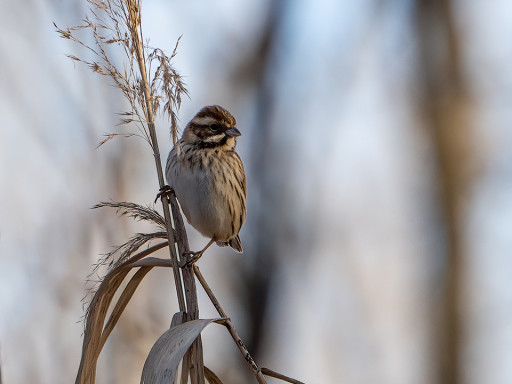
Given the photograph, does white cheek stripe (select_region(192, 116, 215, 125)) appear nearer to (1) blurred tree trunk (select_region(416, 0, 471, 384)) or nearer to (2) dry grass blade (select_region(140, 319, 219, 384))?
(2) dry grass blade (select_region(140, 319, 219, 384))

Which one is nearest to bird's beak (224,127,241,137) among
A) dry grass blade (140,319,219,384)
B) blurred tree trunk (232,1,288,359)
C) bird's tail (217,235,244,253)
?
bird's tail (217,235,244,253)

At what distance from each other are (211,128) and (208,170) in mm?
216

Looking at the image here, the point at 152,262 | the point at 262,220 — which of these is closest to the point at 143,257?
the point at 152,262

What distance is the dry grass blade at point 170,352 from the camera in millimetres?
1739

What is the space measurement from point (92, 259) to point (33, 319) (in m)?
0.56

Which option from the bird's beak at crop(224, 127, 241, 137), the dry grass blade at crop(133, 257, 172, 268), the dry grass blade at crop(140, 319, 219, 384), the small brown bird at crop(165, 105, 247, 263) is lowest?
the dry grass blade at crop(140, 319, 219, 384)

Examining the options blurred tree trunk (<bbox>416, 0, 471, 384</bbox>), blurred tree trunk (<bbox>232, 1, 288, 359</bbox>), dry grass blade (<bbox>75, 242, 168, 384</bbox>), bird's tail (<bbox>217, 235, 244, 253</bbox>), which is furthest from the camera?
blurred tree trunk (<bbox>416, 0, 471, 384</bbox>)

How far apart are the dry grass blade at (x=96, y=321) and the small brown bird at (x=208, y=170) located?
5.18 feet

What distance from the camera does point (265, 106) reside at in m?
5.64

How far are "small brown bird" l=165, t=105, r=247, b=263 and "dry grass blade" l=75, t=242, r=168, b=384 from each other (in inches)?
62.2

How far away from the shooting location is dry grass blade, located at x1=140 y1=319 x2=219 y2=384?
68.5 inches

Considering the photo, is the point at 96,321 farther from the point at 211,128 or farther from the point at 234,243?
the point at 234,243

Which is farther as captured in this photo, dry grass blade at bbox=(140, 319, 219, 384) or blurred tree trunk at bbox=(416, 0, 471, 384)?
blurred tree trunk at bbox=(416, 0, 471, 384)

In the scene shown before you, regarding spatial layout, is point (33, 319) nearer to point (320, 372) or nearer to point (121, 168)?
point (121, 168)
